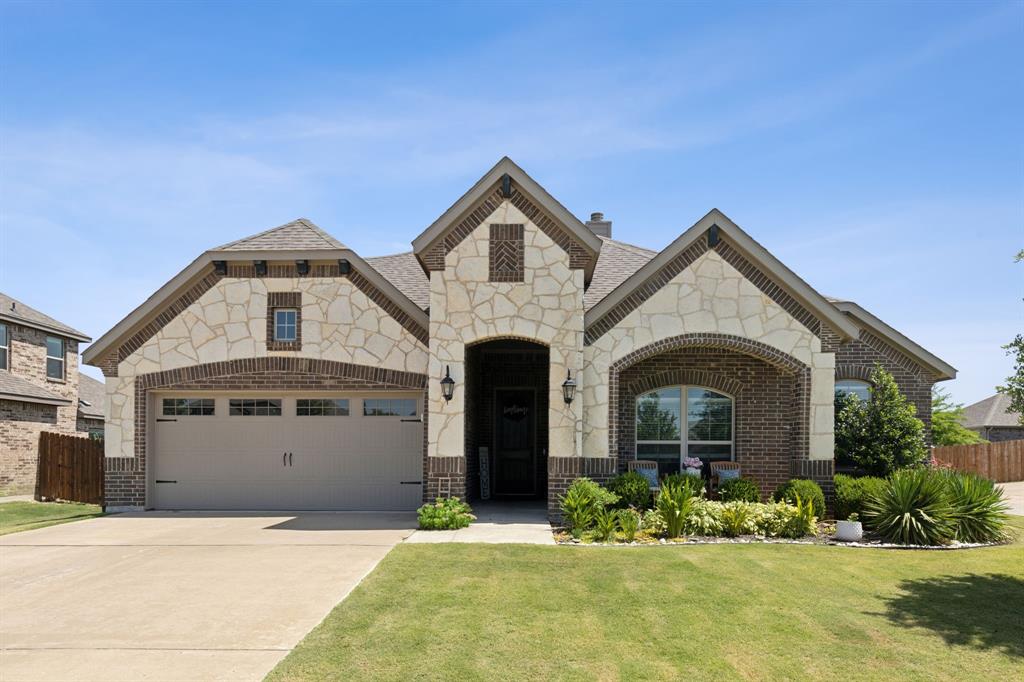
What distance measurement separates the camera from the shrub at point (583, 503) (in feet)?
38.4

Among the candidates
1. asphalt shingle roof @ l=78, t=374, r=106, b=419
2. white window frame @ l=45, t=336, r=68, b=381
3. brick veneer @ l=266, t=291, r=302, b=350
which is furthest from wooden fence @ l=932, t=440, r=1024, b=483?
white window frame @ l=45, t=336, r=68, b=381

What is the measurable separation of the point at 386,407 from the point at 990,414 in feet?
139

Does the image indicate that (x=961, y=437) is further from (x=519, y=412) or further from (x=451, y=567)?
(x=451, y=567)

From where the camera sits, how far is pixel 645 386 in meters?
14.6

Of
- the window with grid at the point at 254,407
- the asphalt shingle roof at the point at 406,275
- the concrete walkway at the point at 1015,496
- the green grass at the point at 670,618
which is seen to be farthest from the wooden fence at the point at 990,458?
the window with grid at the point at 254,407

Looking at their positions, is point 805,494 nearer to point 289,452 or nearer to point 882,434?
point 882,434

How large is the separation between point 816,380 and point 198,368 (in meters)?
12.5

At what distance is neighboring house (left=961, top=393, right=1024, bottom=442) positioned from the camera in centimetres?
4084

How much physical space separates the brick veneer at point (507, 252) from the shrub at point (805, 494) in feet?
21.2

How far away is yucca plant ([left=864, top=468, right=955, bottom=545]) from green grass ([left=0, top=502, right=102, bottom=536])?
589 inches

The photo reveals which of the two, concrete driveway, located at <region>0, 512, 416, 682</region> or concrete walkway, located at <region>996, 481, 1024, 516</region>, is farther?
concrete walkway, located at <region>996, 481, 1024, 516</region>

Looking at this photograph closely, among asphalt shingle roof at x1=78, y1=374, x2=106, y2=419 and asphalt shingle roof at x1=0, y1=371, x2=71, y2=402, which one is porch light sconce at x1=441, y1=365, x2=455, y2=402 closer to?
asphalt shingle roof at x1=0, y1=371, x2=71, y2=402

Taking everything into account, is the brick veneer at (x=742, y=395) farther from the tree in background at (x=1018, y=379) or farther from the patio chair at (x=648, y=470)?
the tree in background at (x=1018, y=379)

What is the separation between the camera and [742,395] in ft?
47.4
